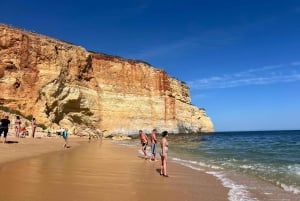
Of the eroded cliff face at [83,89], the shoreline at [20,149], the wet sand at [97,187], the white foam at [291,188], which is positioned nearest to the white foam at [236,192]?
the wet sand at [97,187]

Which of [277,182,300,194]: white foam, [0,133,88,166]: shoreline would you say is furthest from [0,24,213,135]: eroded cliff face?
[277,182,300,194]: white foam

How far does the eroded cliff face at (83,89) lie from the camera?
1777 inches

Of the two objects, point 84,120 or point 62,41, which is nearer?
point 62,41

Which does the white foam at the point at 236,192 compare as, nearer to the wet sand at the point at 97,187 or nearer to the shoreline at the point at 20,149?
the wet sand at the point at 97,187

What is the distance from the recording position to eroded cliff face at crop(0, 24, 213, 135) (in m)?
45.1

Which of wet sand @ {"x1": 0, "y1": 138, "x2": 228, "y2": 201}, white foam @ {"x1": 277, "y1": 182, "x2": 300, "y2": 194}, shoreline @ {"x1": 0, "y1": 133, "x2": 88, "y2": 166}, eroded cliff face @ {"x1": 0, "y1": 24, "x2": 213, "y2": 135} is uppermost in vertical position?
eroded cliff face @ {"x1": 0, "y1": 24, "x2": 213, "y2": 135}

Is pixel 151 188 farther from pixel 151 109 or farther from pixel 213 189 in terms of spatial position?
pixel 151 109

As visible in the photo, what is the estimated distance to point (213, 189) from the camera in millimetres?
9133

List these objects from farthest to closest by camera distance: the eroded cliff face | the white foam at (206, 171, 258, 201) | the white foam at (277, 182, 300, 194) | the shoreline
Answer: the eroded cliff face
the shoreline
the white foam at (277, 182, 300, 194)
the white foam at (206, 171, 258, 201)

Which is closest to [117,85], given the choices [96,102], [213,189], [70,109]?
[96,102]

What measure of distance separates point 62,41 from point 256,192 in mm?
47669

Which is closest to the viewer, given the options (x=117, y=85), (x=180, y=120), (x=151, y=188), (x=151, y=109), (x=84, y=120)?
(x=151, y=188)

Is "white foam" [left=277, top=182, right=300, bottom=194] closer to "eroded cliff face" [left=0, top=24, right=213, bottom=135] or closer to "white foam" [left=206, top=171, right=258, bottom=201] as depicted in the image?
"white foam" [left=206, top=171, right=258, bottom=201]

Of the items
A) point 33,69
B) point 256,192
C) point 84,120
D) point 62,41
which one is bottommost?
point 256,192
